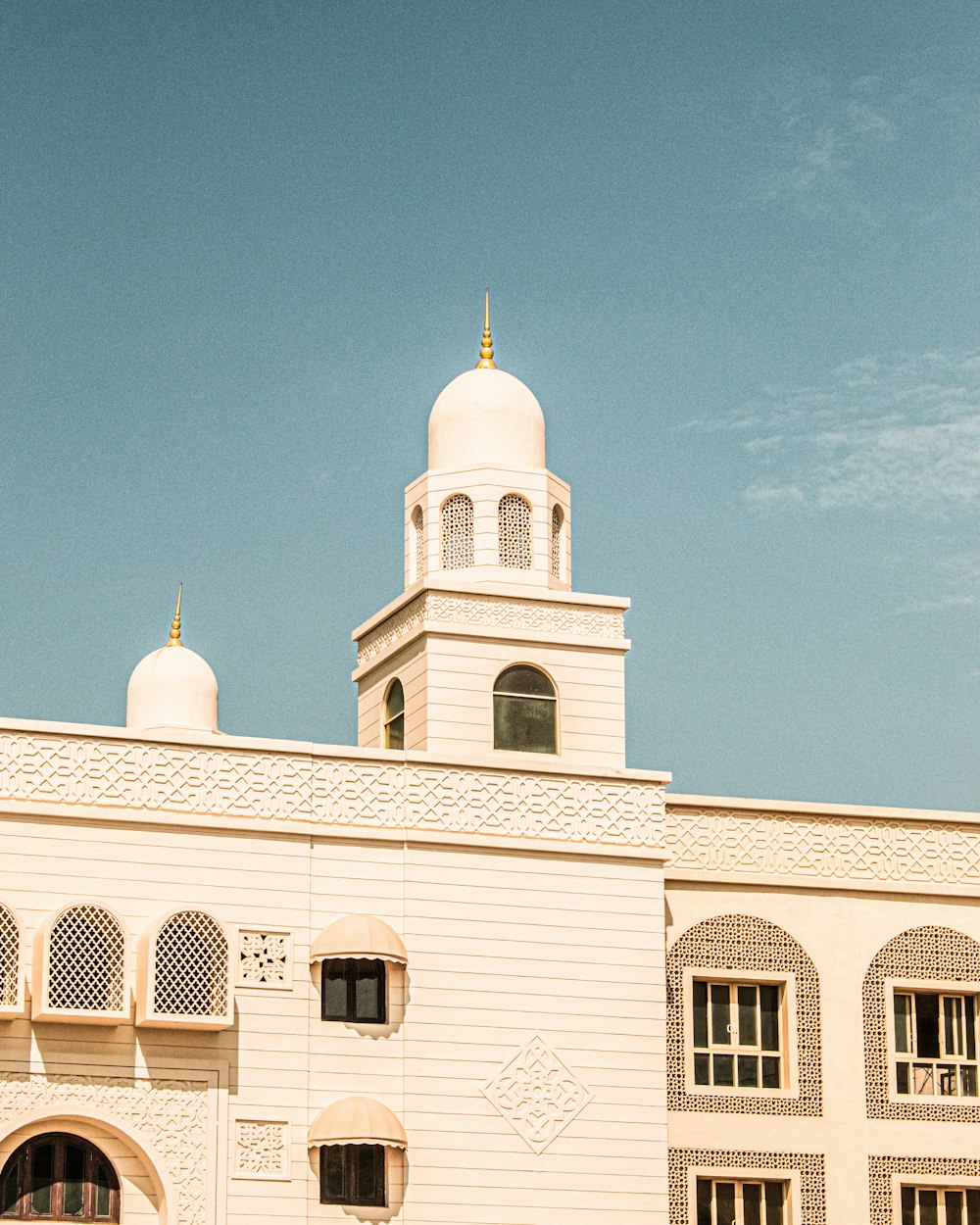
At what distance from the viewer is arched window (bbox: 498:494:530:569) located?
21344mm

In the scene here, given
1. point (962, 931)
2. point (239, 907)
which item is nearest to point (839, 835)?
point (962, 931)

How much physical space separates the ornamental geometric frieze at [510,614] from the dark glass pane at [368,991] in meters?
3.36

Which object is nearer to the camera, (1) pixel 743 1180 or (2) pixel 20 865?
(2) pixel 20 865

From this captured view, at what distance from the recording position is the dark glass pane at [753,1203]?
19.8 m

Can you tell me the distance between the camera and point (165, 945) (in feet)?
58.4

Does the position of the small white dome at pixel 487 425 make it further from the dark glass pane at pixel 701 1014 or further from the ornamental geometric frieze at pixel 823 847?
the dark glass pane at pixel 701 1014

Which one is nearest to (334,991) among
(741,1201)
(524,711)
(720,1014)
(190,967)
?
(190,967)

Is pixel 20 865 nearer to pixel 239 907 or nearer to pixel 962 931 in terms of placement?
pixel 239 907

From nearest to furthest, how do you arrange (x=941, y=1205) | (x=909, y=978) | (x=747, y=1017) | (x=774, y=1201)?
(x=774, y=1201) < (x=941, y=1205) < (x=747, y=1017) < (x=909, y=978)

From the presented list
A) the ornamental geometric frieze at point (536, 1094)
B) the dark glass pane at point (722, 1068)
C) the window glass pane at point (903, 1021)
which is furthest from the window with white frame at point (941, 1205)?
the ornamental geometric frieze at point (536, 1094)

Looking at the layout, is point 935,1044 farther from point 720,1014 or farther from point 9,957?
point 9,957

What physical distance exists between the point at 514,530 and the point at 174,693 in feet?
13.3

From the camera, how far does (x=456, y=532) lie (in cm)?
2148

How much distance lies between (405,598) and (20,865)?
15.5 ft
